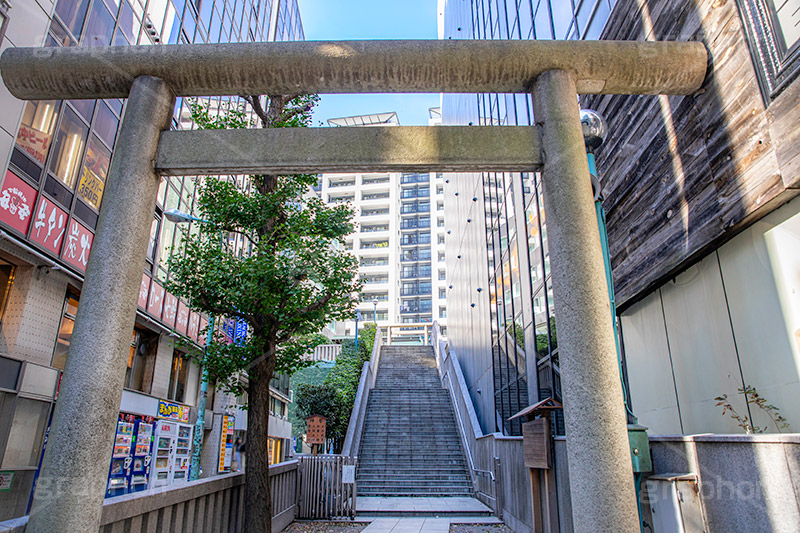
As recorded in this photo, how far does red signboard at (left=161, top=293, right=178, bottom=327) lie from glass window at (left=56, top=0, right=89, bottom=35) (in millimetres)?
7379

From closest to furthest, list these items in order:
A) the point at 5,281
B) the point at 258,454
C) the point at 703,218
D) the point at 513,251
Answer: the point at 703,218
the point at 258,454
the point at 5,281
the point at 513,251

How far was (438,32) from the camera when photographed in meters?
31.6

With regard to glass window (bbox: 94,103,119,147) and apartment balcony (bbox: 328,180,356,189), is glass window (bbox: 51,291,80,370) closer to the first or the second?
glass window (bbox: 94,103,119,147)

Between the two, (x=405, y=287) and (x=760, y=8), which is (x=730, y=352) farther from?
(x=405, y=287)

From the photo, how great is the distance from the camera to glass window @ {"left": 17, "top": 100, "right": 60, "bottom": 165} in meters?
9.29

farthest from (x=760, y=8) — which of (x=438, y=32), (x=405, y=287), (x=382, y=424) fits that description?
(x=405, y=287)

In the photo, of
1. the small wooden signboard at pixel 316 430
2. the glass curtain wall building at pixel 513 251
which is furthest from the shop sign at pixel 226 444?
the glass curtain wall building at pixel 513 251

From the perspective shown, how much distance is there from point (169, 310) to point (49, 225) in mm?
6162

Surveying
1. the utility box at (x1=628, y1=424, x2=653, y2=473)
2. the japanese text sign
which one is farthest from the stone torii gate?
the japanese text sign

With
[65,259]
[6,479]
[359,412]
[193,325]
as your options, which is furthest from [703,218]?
[193,325]

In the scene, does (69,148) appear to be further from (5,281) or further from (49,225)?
(5,281)

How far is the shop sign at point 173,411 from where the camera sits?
15234 millimetres

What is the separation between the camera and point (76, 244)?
35.1 ft

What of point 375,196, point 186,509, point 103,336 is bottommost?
point 186,509
